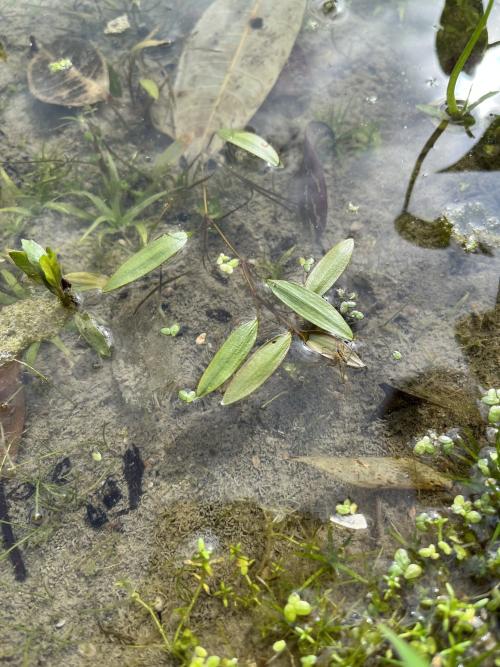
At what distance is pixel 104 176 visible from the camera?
2812mm

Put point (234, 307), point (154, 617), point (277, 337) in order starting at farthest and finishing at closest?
point (234, 307) < point (277, 337) < point (154, 617)

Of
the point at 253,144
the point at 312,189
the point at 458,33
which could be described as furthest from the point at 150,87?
the point at 458,33

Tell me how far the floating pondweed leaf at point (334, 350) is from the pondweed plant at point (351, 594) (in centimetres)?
53

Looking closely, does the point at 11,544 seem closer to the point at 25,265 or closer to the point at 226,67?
the point at 25,265

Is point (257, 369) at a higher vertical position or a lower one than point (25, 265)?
lower

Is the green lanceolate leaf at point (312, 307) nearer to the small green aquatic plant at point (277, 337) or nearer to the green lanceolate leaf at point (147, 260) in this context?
the small green aquatic plant at point (277, 337)

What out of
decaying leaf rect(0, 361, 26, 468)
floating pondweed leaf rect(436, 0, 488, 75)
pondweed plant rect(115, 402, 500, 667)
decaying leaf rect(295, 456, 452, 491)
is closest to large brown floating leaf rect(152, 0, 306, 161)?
floating pondweed leaf rect(436, 0, 488, 75)

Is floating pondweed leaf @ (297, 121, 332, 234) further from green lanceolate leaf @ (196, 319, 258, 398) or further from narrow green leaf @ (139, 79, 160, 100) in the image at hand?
narrow green leaf @ (139, 79, 160, 100)

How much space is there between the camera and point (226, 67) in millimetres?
2988

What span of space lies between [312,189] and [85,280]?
1108mm

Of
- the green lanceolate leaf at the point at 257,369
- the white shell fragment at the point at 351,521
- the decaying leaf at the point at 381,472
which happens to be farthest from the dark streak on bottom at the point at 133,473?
the white shell fragment at the point at 351,521

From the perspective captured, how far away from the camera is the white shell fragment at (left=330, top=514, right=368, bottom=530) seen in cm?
190

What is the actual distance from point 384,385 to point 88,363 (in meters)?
1.17

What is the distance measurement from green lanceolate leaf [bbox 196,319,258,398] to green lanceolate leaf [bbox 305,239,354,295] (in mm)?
287
